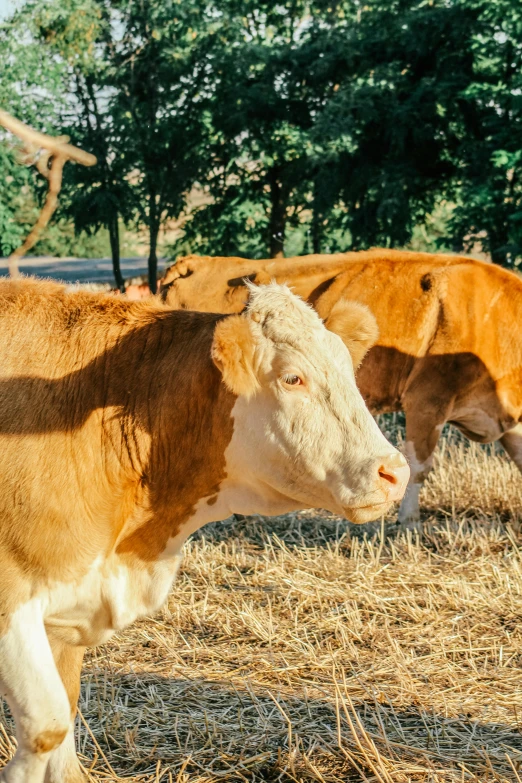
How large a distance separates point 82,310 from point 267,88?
17.7 metres

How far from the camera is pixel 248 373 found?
3055 mm

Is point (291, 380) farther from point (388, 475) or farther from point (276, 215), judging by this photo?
point (276, 215)

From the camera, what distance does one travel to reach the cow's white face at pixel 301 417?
120 inches

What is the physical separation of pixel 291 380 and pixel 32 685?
54.4 inches

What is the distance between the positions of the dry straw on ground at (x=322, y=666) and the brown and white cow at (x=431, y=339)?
816 millimetres

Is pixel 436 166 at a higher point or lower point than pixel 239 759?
higher

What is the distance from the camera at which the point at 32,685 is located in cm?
288

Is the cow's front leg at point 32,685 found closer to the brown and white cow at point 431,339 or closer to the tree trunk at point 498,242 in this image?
the brown and white cow at point 431,339

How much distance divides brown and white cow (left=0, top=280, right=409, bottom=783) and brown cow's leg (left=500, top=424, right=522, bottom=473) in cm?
415

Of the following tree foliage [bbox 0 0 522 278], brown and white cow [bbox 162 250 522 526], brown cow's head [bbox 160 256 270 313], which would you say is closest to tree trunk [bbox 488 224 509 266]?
tree foliage [bbox 0 0 522 278]

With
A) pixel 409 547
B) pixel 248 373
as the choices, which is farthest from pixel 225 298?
pixel 248 373

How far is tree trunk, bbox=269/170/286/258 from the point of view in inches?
844

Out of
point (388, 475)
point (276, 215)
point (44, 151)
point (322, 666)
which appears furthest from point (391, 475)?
point (276, 215)

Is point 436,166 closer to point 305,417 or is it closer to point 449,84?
point 449,84
